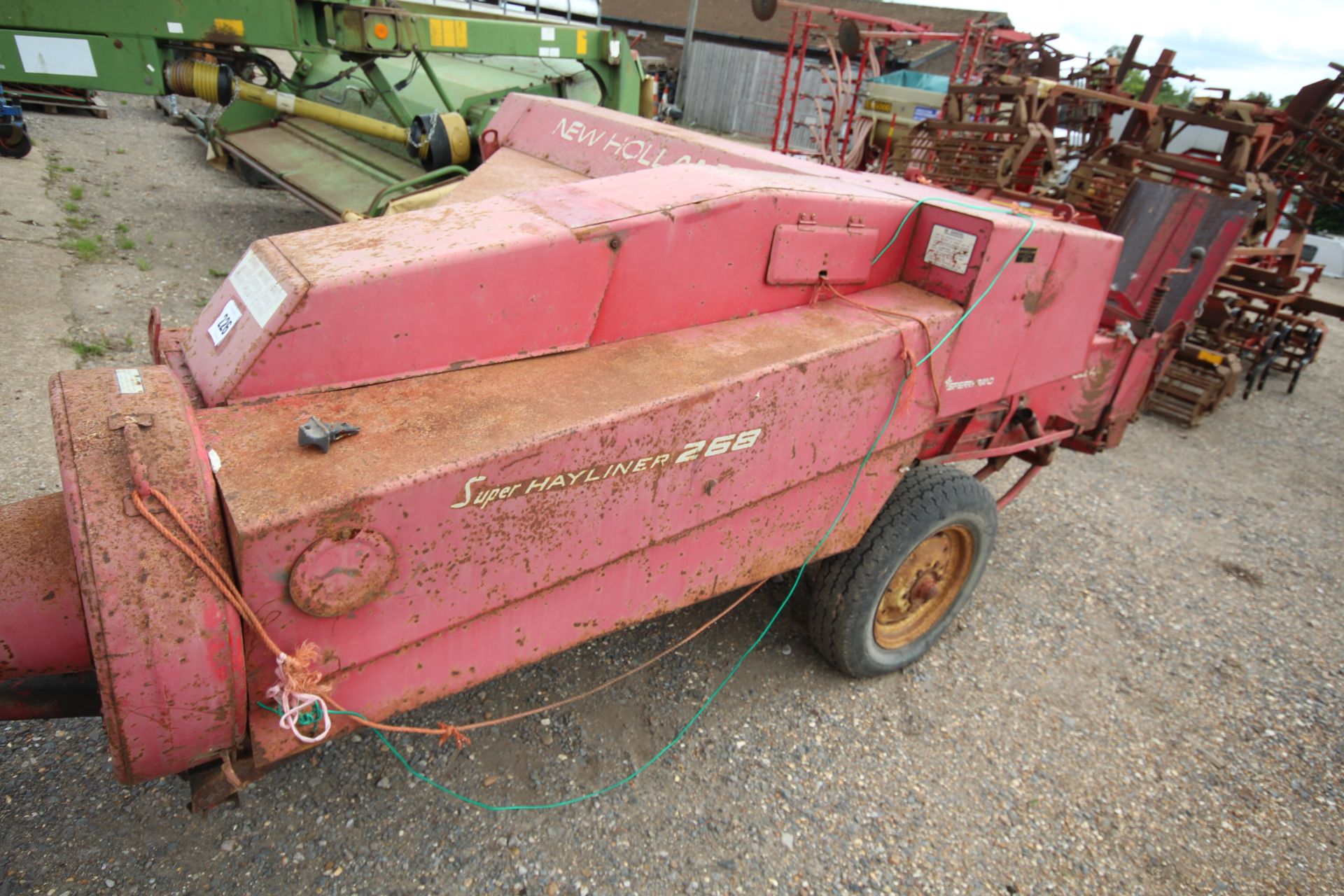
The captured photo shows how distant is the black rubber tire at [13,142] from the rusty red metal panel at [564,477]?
23.1ft

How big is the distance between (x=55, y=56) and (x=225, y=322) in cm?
430

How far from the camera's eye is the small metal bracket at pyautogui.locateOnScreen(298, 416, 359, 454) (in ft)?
5.13

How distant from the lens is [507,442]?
1649 millimetres

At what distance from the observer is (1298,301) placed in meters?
6.71

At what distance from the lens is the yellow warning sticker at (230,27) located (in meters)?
5.05

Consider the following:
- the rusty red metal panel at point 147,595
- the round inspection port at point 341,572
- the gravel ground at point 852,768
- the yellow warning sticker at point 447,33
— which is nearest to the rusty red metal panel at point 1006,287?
the gravel ground at point 852,768

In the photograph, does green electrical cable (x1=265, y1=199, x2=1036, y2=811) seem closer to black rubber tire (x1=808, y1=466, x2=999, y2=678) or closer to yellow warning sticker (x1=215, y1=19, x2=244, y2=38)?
black rubber tire (x1=808, y1=466, x2=999, y2=678)

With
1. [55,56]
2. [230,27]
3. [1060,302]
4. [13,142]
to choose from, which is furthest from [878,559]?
[13,142]

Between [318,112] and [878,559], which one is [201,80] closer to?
[318,112]

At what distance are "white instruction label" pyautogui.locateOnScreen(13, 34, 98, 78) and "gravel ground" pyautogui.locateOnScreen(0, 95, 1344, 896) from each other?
1.46m

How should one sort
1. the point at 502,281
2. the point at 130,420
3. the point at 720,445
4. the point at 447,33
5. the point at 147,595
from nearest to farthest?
the point at 147,595, the point at 130,420, the point at 502,281, the point at 720,445, the point at 447,33

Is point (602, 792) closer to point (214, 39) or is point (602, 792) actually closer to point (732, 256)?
point (732, 256)

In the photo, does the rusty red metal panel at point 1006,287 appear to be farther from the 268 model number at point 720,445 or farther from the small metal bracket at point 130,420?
the small metal bracket at point 130,420

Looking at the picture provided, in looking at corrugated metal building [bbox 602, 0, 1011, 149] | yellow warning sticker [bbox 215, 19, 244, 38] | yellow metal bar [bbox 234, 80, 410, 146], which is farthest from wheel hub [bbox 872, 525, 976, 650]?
corrugated metal building [bbox 602, 0, 1011, 149]
